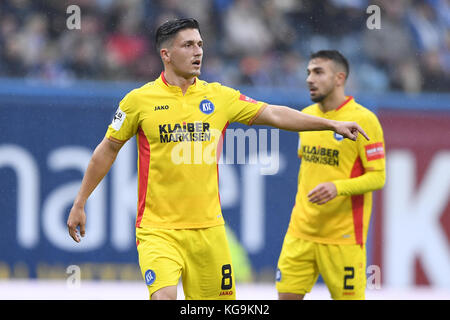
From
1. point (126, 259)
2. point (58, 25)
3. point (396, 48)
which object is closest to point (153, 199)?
point (126, 259)

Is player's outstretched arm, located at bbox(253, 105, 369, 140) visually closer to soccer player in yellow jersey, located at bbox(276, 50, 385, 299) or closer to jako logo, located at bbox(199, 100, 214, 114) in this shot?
jako logo, located at bbox(199, 100, 214, 114)

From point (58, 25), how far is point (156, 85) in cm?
539

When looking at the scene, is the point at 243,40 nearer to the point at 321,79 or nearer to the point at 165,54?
the point at 321,79

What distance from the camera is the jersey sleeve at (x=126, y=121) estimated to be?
19.5ft

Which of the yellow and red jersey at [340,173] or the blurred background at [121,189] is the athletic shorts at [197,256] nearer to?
the yellow and red jersey at [340,173]

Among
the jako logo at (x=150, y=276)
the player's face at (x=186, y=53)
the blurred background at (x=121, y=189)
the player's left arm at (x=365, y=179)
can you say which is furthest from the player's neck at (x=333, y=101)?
the blurred background at (x=121, y=189)

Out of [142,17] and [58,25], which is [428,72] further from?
[58,25]

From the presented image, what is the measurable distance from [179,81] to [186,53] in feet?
0.67

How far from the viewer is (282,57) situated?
11.5 metres

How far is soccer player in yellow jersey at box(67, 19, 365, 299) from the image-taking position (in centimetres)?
593

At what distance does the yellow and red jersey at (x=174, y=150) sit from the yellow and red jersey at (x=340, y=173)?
134 cm

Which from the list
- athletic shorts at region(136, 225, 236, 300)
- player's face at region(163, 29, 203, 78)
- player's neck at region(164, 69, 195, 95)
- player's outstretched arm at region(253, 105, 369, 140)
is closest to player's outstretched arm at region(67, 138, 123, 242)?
athletic shorts at region(136, 225, 236, 300)

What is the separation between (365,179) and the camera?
271 inches

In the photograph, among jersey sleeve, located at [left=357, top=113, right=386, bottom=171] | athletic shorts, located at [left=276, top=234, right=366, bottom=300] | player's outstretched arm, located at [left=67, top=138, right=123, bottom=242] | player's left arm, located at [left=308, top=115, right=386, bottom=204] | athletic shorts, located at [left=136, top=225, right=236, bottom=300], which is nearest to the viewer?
athletic shorts, located at [left=136, top=225, right=236, bottom=300]
